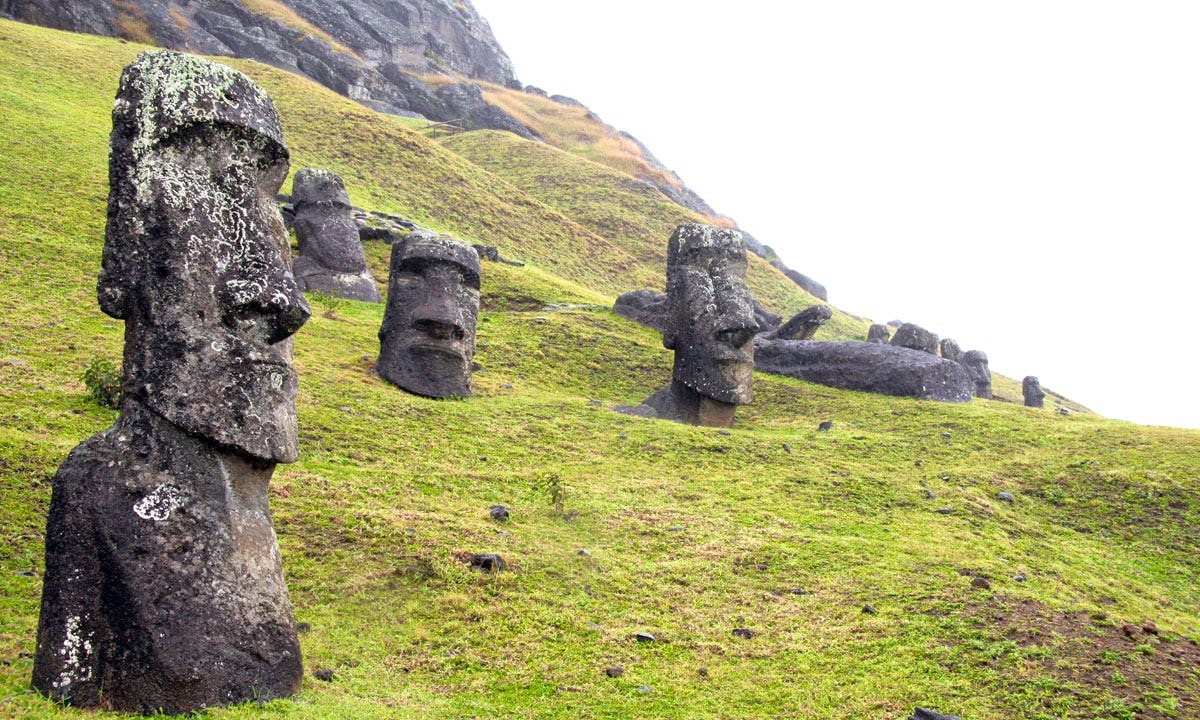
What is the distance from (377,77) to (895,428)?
217 ft

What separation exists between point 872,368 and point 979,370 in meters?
9.74

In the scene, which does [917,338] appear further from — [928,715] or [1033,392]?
[928,715]

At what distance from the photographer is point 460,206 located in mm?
39656

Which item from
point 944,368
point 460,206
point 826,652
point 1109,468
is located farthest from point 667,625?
point 460,206

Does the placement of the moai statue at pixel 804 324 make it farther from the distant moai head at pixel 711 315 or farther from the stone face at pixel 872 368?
the distant moai head at pixel 711 315

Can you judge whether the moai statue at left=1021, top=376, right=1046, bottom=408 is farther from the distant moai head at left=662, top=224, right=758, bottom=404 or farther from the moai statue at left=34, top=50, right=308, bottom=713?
the moai statue at left=34, top=50, right=308, bottom=713

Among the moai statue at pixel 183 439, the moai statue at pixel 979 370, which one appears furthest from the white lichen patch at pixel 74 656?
the moai statue at pixel 979 370

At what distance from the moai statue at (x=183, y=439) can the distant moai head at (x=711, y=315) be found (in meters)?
10.7

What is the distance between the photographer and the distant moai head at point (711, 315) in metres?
16.4

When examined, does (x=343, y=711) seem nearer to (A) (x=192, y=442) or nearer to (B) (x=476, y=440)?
(A) (x=192, y=442)

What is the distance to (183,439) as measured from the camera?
5867 mm

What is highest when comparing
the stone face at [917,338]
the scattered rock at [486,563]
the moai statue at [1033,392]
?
the stone face at [917,338]

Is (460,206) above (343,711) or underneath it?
above

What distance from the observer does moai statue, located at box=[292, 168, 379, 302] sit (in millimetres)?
22266
